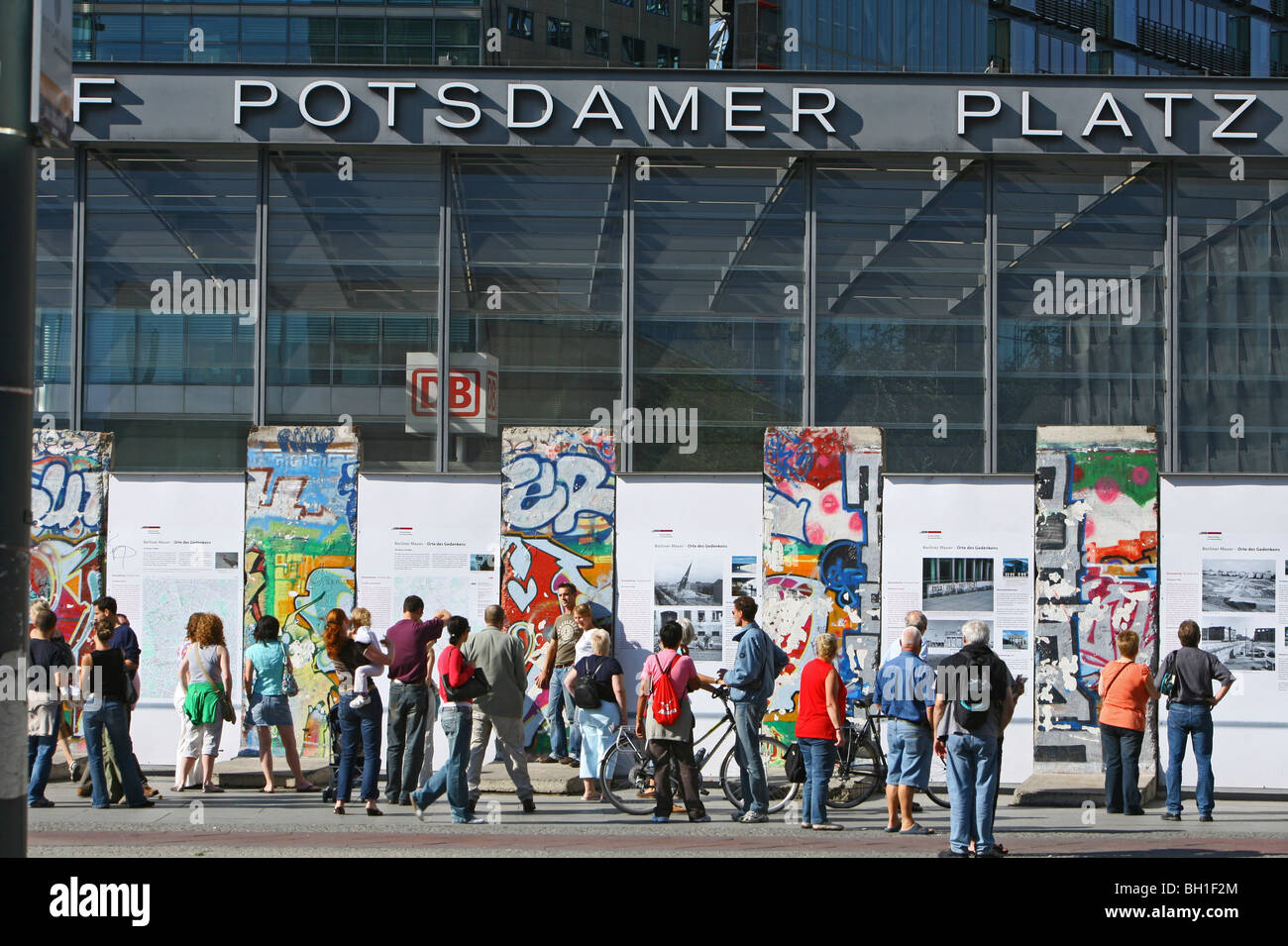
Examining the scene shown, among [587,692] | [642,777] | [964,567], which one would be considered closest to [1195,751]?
[964,567]

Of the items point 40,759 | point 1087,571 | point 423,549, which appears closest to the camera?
point 40,759

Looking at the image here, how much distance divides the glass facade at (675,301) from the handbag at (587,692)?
3564 mm

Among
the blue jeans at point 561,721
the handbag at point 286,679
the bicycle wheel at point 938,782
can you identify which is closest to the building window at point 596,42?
the blue jeans at point 561,721

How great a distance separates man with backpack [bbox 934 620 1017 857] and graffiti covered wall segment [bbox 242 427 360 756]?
6740mm

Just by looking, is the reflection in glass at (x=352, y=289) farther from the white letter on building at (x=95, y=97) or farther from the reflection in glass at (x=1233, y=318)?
the reflection in glass at (x=1233, y=318)

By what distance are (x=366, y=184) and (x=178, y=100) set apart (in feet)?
7.09

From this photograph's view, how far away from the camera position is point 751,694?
1297cm

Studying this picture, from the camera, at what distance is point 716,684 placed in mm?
14047

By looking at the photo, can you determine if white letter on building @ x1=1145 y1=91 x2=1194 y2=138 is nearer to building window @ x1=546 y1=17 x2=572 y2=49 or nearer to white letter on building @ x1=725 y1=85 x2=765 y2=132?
white letter on building @ x1=725 y1=85 x2=765 y2=132

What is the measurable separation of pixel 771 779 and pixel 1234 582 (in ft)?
15.5

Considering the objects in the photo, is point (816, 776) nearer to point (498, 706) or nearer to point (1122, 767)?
point (498, 706)
